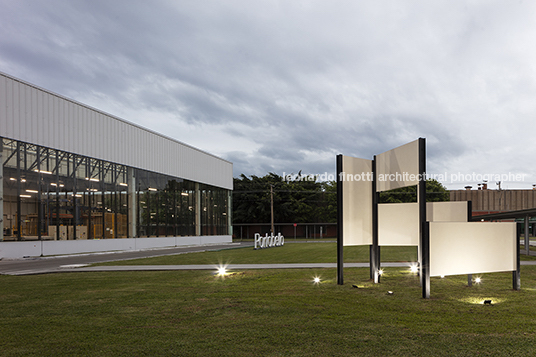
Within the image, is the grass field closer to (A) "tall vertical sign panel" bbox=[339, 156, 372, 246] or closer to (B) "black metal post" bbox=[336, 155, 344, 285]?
(B) "black metal post" bbox=[336, 155, 344, 285]

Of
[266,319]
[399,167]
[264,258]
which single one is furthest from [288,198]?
[266,319]

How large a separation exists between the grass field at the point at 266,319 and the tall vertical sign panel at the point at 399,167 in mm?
2698

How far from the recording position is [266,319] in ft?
22.1

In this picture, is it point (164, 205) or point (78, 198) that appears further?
point (164, 205)

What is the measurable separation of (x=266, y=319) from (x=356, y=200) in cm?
559

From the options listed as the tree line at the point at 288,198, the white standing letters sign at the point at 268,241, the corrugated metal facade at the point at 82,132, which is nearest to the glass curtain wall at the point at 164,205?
the corrugated metal facade at the point at 82,132

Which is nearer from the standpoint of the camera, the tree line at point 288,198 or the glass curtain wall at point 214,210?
the glass curtain wall at point 214,210

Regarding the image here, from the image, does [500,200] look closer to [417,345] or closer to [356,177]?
[356,177]

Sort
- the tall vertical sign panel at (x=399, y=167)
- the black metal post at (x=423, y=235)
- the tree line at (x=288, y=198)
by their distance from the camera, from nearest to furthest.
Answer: the black metal post at (x=423, y=235) < the tall vertical sign panel at (x=399, y=167) < the tree line at (x=288, y=198)

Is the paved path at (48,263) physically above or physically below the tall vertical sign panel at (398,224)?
below

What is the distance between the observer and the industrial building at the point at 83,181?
2389 centimetres

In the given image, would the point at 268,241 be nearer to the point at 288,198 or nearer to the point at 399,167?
the point at 399,167

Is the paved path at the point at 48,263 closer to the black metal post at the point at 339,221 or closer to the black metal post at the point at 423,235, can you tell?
the black metal post at the point at 339,221

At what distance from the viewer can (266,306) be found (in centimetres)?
778
